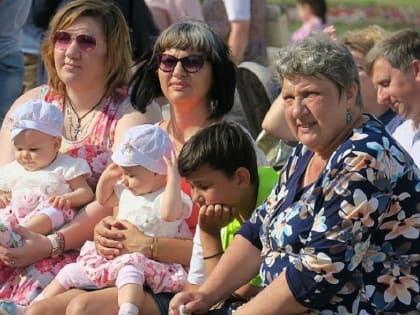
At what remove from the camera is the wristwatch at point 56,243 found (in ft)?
18.5

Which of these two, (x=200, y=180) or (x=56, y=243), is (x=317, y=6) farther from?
(x=200, y=180)

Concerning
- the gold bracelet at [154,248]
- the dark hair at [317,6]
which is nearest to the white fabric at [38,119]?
the gold bracelet at [154,248]

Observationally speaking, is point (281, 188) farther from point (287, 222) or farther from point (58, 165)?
point (58, 165)

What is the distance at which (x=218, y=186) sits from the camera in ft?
16.4

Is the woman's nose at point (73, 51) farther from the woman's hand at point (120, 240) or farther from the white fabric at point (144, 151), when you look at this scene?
the woman's hand at point (120, 240)

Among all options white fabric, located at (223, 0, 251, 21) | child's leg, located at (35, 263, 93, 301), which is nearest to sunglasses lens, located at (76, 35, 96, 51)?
child's leg, located at (35, 263, 93, 301)

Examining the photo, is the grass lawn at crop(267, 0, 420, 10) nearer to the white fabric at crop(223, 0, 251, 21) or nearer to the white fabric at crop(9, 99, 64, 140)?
the white fabric at crop(223, 0, 251, 21)

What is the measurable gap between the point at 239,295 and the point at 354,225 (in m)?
0.91

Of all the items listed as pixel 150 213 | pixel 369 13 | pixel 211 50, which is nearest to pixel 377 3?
pixel 369 13

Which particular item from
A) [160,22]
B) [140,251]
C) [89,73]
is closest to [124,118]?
[89,73]

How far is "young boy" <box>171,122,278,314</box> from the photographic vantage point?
4.99 meters

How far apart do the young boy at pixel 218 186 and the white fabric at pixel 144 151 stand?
245 millimetres

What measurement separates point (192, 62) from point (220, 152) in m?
0.79

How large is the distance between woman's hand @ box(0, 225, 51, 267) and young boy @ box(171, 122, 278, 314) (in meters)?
0.81
